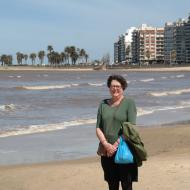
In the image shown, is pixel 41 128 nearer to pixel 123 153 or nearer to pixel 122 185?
pixel 122 185

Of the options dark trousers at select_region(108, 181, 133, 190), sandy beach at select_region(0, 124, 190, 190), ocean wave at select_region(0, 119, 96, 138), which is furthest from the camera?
ocean wave at select_region(0, 119, 96, 138)

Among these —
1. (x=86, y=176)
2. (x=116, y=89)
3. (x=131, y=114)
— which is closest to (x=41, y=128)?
(x=86, y=176)

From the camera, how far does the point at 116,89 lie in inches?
210

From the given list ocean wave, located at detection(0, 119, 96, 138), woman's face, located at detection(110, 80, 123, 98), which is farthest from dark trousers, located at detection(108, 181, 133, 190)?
ocean wave, located at detection(0, 119, 96, 138)

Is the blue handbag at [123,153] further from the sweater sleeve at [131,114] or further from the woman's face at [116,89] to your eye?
the woman's face at [116,89]

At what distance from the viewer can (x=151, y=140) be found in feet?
48.8

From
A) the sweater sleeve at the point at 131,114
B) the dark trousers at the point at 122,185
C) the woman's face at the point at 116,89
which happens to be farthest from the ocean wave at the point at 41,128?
the sweater sleeve at the point at 131,114

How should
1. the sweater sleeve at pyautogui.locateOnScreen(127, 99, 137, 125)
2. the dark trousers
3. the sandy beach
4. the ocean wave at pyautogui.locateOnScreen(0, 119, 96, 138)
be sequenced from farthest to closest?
the ocean wave at pyautogui.locateOnScreen(0, 119, 96, 138)
the sandy beach
the dark trousers
the sweater sleeve at pyautogui.locateOnScreen(127, 99, 137, 125)

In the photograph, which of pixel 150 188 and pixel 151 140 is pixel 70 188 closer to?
pixel 150 188

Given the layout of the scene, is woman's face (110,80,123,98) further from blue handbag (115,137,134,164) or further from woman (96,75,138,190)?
blue handbag (115,137,134,164)

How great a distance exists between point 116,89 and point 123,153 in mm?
603

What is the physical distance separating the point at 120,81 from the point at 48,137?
10969 mm

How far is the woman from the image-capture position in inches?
206

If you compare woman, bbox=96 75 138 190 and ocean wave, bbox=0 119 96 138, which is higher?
woman, bbox=96 75 138 190
